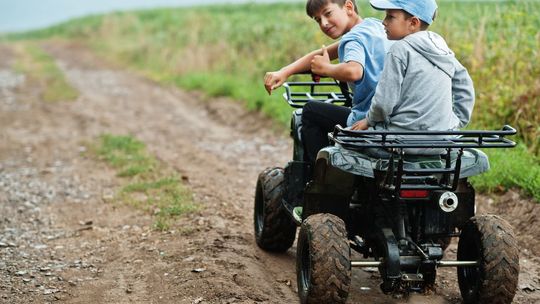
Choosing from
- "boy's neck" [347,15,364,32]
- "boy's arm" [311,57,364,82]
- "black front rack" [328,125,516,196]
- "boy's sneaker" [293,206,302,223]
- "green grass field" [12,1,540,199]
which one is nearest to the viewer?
"black front rack" [328,125,516,196]

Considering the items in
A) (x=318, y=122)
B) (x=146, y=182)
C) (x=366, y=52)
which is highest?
(x=366, y=52)

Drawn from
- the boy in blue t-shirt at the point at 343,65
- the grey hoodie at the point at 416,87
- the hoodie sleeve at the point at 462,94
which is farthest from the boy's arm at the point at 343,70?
the hoodie sleeve at the point at 462,94

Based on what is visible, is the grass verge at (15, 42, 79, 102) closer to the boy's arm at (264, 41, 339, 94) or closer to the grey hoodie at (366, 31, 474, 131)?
the boy's arm at (264, 41, 339, 94)

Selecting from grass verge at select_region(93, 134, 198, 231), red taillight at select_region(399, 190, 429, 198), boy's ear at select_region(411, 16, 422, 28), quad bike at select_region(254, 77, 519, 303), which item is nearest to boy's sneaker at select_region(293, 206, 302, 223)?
quad bike at select_region(254, 77, 519, 303)

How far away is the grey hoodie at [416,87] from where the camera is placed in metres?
4.62

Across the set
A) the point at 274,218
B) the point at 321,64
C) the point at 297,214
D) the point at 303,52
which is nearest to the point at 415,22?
the point at 321,64

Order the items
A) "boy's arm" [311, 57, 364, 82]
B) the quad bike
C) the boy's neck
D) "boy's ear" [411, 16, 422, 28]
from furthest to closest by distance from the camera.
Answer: the boy's neck → "boy's arm" [311, 57, 364, 82] → "boy's ear" [411, 16, 422, 28] → the quad bike

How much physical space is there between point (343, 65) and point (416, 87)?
481 mm

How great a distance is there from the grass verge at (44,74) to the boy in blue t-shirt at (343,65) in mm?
11923

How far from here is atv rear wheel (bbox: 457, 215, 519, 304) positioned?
15.2 ft

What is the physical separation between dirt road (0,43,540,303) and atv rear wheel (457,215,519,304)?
627 mm

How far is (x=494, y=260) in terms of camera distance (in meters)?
4.62

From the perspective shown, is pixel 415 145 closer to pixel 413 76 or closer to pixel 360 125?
pixel 413 76

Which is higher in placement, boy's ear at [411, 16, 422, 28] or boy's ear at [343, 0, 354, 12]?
boy's ear at [343, 0, 354, 12]
